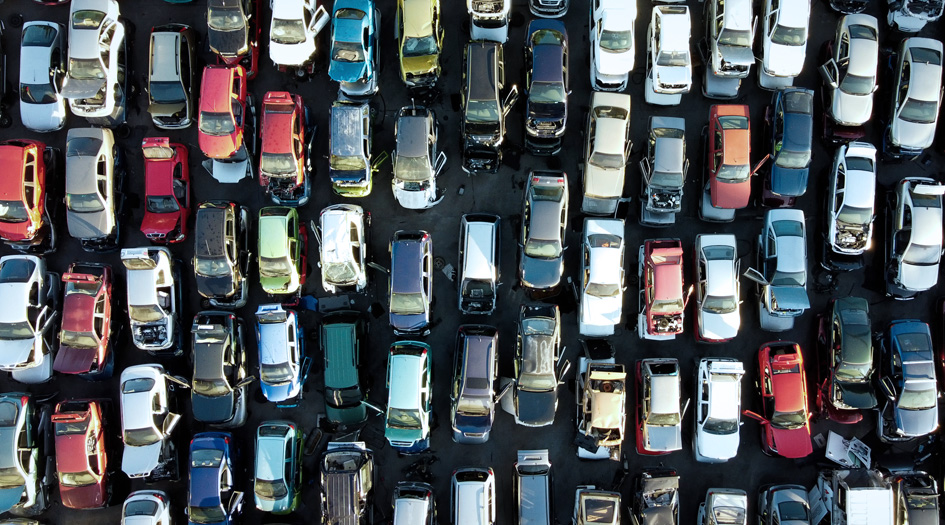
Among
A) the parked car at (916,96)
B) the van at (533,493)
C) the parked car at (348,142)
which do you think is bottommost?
the van at (533,493)

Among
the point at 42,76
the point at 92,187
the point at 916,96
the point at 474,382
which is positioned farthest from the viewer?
the point at 42,76

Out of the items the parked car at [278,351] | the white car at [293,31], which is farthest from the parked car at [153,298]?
the white car at [293,31]

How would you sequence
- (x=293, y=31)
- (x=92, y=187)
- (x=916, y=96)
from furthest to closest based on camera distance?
(x=293, y=31)
(x=916, y=96)
(x=92, y=187)

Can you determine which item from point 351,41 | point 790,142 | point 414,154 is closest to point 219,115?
point 351,41

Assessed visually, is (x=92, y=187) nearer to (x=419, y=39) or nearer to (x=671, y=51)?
(x=419, y=39)

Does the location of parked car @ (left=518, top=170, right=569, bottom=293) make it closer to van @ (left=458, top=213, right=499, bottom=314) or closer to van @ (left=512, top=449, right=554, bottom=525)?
van @ (left=458, top=213, right=499, bottom=314)

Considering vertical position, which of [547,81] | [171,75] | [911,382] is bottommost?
[911,382]

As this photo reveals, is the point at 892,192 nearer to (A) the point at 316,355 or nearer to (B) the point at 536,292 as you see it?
(B) the point at 536,292

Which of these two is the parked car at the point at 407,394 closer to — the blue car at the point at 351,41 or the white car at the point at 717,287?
the blue car at the point at 351,41
